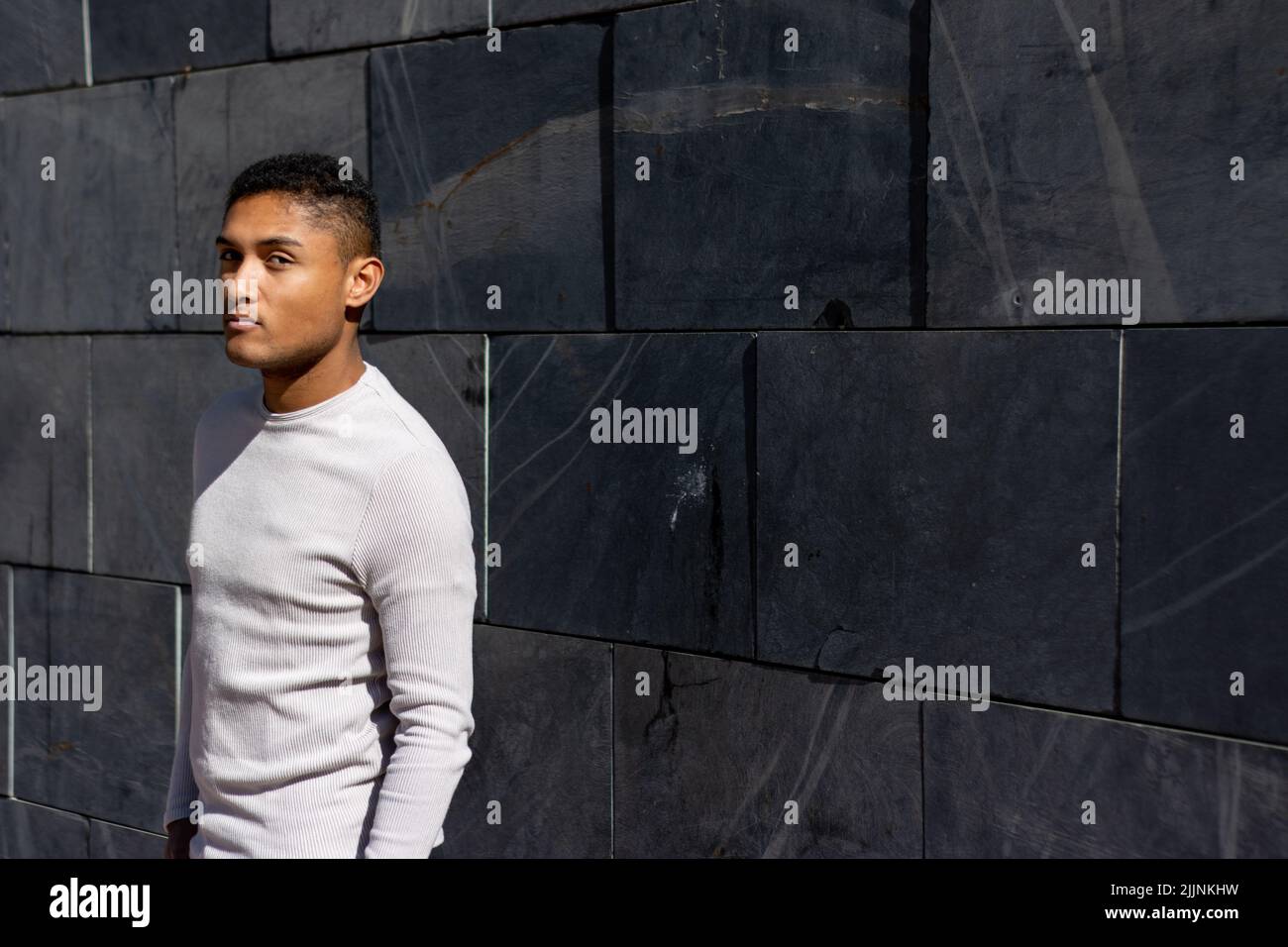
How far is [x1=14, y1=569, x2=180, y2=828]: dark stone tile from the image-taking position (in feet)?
19.9

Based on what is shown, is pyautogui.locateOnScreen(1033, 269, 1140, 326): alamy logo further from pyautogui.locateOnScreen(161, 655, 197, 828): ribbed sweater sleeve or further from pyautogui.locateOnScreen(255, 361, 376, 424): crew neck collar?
pyautogui.locateOnScreen(161, 655, 197, 828): ribbed sweater sleeve

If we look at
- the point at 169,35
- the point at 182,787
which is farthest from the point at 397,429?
the point at 169,35

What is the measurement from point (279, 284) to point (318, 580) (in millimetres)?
637

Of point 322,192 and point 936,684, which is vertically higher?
point 322,192

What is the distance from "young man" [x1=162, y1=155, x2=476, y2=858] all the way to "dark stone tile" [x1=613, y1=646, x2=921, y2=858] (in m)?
1.68

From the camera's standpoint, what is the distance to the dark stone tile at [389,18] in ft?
16.1

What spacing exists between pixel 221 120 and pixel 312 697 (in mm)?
3464

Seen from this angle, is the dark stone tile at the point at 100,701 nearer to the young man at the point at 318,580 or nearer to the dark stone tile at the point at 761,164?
the dark stone tile at the point at 761,164

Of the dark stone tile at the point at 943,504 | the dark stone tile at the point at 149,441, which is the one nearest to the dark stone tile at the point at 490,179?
the dark stone tile at the point at 943,504

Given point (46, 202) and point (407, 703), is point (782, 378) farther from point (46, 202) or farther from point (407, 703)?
point (46, 202)

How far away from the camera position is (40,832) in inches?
257

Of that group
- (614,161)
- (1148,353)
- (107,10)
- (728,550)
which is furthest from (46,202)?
(1148,353)

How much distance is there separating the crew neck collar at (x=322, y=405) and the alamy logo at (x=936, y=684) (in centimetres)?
184

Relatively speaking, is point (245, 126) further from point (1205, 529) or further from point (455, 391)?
point (1205, 529)
